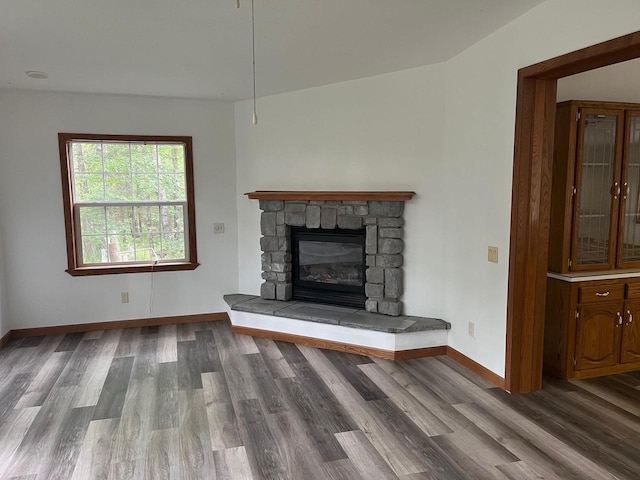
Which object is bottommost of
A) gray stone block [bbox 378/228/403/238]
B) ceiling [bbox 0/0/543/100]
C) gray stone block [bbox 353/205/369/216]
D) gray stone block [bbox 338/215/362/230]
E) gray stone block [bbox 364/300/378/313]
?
gray stone block [bbox 364/300/378/313]

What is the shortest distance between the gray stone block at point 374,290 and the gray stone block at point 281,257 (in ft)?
3.05

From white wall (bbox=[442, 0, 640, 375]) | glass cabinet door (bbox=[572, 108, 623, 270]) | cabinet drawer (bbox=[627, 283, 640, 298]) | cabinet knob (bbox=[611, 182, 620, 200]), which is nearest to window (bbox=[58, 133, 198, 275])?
white wall (bbox=[442, 0, 640, 375])

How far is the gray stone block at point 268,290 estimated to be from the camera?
4738 millimetres

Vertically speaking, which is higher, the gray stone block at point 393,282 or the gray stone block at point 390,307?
the gray stone block at point 393,282

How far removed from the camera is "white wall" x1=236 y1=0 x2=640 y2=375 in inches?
119

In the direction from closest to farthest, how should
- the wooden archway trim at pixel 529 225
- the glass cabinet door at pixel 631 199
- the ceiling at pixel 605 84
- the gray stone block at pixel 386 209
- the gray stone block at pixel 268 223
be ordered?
the wooden archway trim at pixel 529 225
the glass cabinet door at pixel 631 199
the ceiling at pixel 605 84
the gray stone block at pixel 386 209
the gray stone block at pixel 268 223

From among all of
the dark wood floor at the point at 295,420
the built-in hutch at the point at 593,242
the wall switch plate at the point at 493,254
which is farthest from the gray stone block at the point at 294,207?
the built-in hutch at the point at 593,242

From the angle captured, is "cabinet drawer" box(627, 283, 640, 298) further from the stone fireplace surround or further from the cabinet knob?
the stone fireplace surround

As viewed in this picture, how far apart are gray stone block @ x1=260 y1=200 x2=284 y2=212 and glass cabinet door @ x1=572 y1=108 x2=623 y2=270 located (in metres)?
2.65

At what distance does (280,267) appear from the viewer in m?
4.68

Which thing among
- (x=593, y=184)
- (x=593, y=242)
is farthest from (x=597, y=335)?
(x=593, y=184)

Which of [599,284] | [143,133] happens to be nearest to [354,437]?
[599,284]

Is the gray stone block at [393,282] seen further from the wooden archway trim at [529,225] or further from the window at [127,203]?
the window at [127,203]

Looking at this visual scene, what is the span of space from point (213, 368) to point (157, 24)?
8.53 feet
